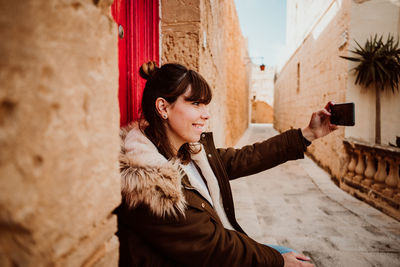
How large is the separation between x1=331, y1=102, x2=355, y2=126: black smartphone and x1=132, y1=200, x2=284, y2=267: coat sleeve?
1.01 meters

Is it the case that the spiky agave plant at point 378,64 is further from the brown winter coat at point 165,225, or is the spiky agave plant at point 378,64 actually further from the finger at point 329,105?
the brown winter coat at point 165,225

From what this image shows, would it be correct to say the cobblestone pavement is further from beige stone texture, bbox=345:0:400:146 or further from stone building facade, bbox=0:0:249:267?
stone building facade, bbox=0:0:249:267

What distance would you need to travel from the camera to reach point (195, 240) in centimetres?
84

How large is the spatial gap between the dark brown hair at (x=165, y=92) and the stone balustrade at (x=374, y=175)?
3.29m

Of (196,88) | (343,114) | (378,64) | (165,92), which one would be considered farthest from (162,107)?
(378,64)

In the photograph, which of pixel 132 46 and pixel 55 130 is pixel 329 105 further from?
pixel 55 130

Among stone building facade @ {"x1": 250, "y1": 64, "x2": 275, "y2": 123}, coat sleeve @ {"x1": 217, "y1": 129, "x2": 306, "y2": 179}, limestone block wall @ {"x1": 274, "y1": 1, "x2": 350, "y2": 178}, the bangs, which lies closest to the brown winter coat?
the bangs

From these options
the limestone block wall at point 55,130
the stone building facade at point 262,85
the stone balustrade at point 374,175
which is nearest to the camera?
the limestone block wall at point 55,130

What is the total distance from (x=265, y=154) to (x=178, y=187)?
3.08 feet

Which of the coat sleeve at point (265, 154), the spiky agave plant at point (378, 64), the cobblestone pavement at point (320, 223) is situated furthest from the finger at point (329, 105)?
the spiky agave plant at point (378, 64)

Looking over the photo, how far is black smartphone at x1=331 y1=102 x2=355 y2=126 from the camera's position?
4.38 ft

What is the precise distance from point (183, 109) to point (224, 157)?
60 centimetres

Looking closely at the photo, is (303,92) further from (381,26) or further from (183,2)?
(183,2)

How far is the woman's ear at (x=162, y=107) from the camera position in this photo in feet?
4.00
